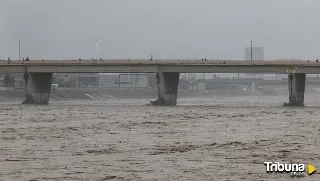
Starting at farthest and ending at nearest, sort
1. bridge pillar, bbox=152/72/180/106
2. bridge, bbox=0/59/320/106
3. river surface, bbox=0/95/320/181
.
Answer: bridge pillar, bbox=152/72/180/106 < bridge, bbox=0/59/320/106 < river surface, bbox=0/95/320/181

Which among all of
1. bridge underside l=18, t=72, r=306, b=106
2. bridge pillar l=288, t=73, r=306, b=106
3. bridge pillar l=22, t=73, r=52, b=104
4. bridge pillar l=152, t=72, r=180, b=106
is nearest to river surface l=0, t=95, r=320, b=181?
bridge pillar l=288, t=73, r=306, b=106

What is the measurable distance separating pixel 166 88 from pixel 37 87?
90.8 ft

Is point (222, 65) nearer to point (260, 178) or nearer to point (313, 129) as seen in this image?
point (313, 129)

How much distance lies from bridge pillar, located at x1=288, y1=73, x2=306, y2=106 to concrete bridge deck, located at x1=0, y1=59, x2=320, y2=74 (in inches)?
72.4

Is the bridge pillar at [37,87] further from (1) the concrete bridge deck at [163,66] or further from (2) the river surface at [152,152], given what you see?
(2) the river surface at [152,152]

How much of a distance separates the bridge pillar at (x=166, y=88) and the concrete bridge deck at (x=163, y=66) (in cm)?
190

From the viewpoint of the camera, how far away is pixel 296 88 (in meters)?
117

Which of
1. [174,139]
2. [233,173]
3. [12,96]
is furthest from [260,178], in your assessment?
[12,96]

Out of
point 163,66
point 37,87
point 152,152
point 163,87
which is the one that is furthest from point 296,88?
point 152,152

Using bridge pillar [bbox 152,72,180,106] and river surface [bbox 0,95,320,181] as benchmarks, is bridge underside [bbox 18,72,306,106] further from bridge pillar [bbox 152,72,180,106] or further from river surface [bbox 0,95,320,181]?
river surface [bbox 0,95,320,181]

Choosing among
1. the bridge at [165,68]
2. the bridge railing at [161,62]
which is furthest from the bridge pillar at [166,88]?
A: the bridge railing at [161,62]

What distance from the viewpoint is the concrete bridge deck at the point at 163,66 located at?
114 metres

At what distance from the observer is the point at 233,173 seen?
29.0 m

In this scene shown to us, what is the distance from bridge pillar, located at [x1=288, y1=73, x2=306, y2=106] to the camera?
114875mm
